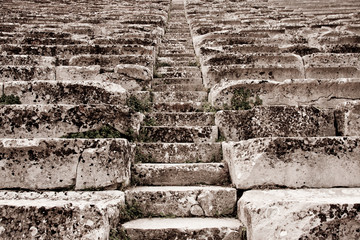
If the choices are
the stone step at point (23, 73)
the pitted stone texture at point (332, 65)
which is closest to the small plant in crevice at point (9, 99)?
the stone step at point (23, 73)

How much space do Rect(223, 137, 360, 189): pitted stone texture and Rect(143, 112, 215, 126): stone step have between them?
2.19 feet

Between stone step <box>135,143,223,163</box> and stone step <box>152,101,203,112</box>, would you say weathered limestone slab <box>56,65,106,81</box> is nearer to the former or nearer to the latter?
stone step <box>152,101,203,112</box>

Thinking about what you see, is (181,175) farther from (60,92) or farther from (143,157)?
(60,92)

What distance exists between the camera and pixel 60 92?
2.37 metres

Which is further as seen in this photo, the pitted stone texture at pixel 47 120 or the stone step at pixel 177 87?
the stone step at pixel 177 87

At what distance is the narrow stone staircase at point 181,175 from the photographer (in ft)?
5.44

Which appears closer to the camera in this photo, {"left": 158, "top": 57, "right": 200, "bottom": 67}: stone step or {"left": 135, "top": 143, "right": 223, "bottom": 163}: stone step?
{"left": 135, "top": 143, "right": 223, "bottom": 163}: stone step

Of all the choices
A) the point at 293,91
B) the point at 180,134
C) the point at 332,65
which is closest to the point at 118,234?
the point at 180,134

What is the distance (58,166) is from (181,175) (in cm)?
77

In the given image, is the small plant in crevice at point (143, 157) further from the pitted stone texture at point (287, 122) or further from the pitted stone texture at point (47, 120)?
A: the pitted stone texture at point (287, 122)

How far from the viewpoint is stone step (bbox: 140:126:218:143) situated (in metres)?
2.29

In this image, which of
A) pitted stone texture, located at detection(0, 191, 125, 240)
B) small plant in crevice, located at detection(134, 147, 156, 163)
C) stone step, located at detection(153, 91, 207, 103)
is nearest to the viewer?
pitted stone texture, located at detection(0, 191, 125, 240)

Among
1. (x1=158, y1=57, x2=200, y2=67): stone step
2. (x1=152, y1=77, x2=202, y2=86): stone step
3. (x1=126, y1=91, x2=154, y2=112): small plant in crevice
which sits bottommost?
(x1=126, y1=91, x2=154, y2=112): small plant in crevice

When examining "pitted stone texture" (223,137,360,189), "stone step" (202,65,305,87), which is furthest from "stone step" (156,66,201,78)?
"pitted stone texture" (223,137,360,189)
